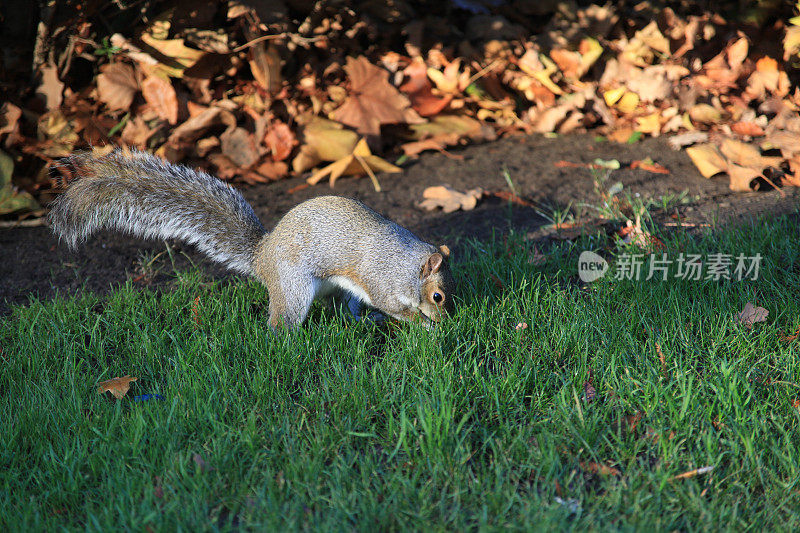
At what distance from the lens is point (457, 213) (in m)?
3.78

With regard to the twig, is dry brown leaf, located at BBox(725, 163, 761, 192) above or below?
below

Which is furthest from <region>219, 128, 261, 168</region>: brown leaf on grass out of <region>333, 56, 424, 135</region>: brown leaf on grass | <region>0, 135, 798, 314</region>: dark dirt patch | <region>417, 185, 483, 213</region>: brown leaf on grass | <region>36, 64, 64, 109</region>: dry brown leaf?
<region>417, 185, 483, 213</region>: brown leaf on grass

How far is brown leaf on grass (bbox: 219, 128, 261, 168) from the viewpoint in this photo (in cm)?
406

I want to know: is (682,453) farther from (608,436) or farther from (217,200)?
(217,200)

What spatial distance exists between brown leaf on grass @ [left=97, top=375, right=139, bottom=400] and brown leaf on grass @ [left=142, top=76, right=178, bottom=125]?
1911 mm

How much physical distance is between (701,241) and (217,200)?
207 cm

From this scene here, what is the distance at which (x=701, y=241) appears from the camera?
321cm

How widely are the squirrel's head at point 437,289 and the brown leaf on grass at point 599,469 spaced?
34.6 inches

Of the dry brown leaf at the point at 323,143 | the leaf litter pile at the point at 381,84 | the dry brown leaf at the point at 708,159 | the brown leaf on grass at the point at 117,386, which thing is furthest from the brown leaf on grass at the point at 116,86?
the dry brown leaf at the point at 708,159

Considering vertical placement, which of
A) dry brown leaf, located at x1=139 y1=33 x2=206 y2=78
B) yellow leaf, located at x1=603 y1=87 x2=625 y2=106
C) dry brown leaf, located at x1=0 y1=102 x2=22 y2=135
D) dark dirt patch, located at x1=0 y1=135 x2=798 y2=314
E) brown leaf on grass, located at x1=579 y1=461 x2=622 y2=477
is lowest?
dark dirt patch, located at x1=0 y1=135 x2=798 y2=314

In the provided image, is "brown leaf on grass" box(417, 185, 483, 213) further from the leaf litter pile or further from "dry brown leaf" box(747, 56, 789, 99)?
"dry brown leaf" box(747, 56, 789, 99)

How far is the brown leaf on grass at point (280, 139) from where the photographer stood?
13.3 feet

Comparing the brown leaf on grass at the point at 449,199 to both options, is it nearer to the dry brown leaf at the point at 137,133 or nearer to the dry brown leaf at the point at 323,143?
the dry brown leaf at the point at 323,143

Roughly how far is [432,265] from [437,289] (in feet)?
0.33
